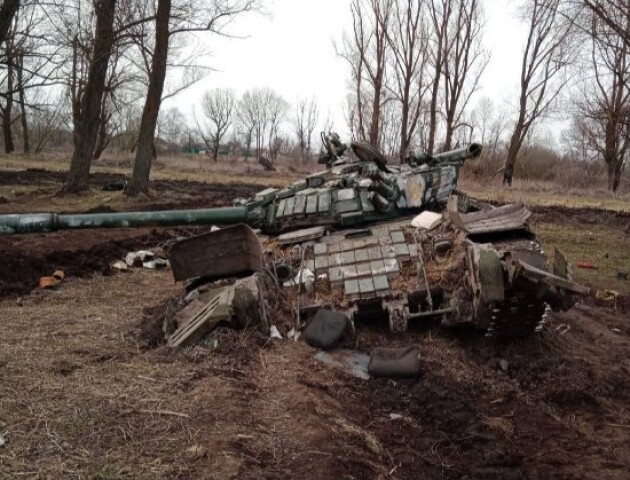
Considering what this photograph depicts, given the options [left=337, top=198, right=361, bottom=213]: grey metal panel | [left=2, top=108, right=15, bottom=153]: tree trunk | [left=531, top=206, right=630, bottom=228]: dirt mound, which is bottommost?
[left=531, top=206, right=630, bottom=228]: dirt mound

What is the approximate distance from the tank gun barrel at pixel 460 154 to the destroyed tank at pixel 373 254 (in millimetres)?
16

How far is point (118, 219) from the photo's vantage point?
711 centimetres

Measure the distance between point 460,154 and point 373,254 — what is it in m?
2.32

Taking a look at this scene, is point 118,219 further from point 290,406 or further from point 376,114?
point 376,114

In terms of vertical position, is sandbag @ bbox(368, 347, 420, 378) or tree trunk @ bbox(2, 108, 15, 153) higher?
tree trunk @ bbox(2, 108, 15, 153)

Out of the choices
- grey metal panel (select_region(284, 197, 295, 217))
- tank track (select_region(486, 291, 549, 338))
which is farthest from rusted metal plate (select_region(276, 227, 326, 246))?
tank track (select_region(486, 291, 549, 338))

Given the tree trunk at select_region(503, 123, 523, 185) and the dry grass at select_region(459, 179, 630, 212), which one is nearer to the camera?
the dry grass at select_region(459, 179, 630, 212)

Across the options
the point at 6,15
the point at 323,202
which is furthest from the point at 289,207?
the point at 6,15

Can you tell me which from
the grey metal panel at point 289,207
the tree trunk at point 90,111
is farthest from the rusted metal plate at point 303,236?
the tree trunk at point 90,111

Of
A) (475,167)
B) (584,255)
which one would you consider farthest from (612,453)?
(475,167)

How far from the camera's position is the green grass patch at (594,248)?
408 inches

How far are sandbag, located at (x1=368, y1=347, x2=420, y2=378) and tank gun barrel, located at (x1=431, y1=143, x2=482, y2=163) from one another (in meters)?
3.22

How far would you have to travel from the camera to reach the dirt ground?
3.53 m

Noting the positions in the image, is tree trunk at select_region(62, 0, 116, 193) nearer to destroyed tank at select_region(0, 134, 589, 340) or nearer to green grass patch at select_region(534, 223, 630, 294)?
destroyed tank at select_region(0, 134, 589, 340)
